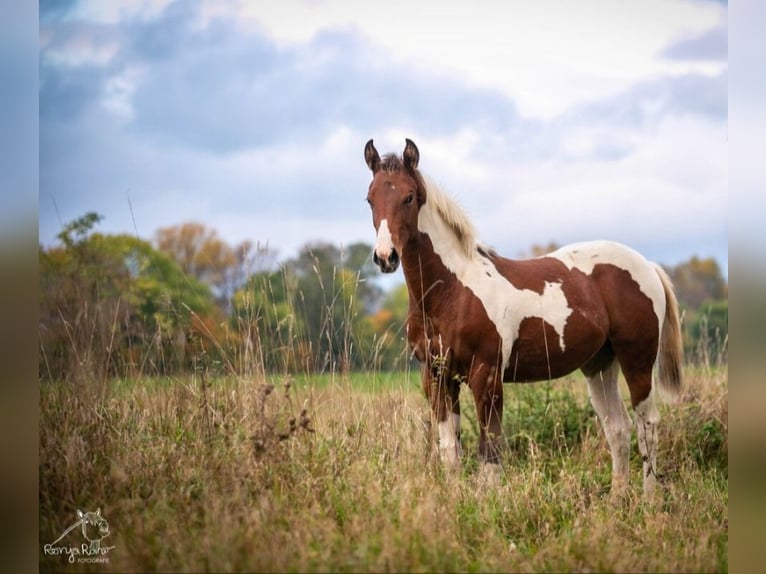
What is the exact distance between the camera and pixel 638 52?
4.74m

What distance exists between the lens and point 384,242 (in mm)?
4125

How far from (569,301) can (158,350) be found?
2.85 m

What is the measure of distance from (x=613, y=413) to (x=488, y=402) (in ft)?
4.36

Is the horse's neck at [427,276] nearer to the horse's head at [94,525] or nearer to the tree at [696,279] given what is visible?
the horse's head at [94,525]

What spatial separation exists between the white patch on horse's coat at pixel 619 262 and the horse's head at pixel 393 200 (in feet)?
4.32

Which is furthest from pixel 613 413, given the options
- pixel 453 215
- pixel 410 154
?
pixel 410 154

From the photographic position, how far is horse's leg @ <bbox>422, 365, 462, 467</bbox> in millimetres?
4410

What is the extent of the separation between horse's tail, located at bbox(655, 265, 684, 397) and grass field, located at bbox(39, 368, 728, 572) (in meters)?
0.74

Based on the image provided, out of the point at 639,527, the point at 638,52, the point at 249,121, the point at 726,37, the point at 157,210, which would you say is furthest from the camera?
the point at 157,210

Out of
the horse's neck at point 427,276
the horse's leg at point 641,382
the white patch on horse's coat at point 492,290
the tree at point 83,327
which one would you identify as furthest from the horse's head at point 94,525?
the horse's leg at point 641,382

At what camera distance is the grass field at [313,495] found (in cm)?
332

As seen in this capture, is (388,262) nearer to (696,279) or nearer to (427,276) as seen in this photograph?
(427,276)

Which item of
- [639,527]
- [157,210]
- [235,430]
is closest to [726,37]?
[639,527]

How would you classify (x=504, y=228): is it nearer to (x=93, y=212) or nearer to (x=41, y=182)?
(x=93, y=212)
